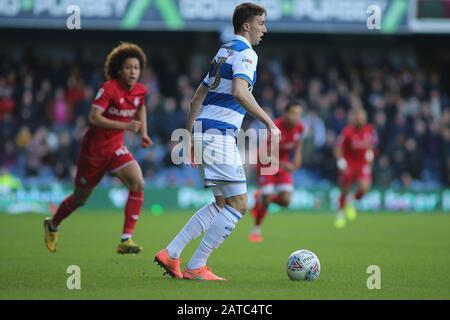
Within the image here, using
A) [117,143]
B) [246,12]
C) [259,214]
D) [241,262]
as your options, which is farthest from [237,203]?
[259,214]

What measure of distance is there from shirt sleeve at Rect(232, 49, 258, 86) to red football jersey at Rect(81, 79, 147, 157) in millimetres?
2981

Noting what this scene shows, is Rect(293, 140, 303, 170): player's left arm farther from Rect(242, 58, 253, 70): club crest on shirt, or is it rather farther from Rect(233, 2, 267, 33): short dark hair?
Rect(242, 58, 253, 70): club crest on shirt

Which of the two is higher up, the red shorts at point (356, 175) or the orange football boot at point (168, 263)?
the red shorts at point (356, 175)

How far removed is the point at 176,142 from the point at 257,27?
16.1m

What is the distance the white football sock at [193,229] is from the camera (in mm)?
8438

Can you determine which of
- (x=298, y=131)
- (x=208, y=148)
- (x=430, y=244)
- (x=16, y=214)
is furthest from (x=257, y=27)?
(x=16, y=214)

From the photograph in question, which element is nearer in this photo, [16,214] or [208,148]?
[208,148]

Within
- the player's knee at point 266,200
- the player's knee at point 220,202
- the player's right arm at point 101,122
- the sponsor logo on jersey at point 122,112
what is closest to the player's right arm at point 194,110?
the player's knee at point 220,202

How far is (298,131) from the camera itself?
16.2m

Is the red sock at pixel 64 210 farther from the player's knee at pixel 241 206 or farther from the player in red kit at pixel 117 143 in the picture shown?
the player's knee at pixel 241 206

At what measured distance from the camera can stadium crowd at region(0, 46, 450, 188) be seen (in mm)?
24594

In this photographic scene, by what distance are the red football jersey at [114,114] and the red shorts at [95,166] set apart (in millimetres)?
62

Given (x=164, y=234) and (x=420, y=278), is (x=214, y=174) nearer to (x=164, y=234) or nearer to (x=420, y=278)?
(x=420, y=278)

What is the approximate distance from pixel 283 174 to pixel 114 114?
5565 millimetres
